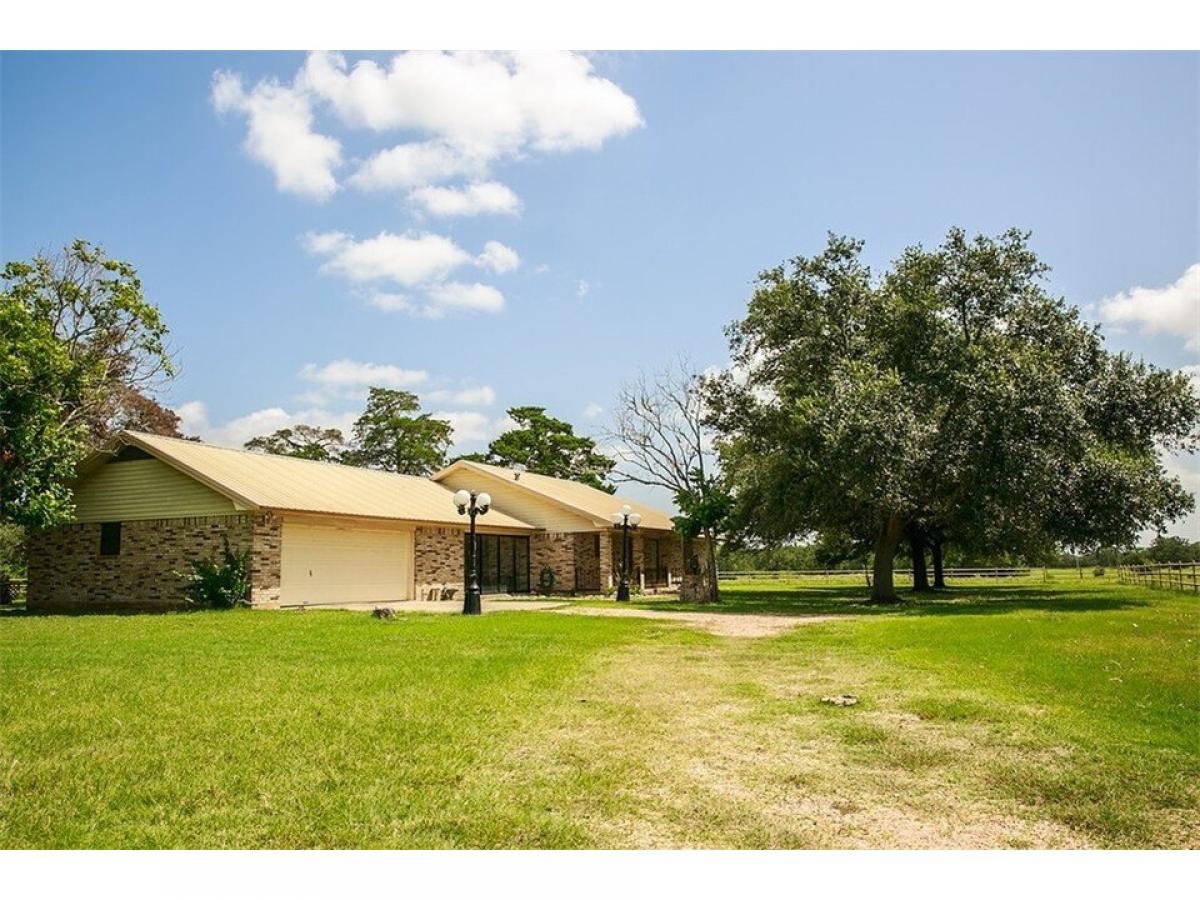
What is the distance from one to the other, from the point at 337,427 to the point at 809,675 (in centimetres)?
4423

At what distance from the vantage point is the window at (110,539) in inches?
849

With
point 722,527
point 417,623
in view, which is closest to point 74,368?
point 417,623

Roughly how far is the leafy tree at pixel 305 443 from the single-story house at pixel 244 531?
22587 millimetres

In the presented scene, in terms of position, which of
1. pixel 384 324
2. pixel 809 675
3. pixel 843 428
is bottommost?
pixel 809 675

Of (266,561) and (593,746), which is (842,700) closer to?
(593,746)

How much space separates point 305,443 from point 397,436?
5.15 metres

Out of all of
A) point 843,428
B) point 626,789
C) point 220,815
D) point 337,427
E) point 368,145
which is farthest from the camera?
point 337,427

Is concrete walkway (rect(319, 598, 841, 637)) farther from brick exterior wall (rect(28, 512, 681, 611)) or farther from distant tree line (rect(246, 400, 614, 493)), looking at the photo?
distant tree line (rect(246, 400, 614, 493))

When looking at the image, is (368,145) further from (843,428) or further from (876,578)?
(876,578)

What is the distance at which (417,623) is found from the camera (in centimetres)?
1523

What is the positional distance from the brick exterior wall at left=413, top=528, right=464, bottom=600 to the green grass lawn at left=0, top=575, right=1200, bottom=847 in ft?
44.9

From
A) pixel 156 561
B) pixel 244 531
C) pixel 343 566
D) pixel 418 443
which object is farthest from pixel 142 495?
pixel 418 443

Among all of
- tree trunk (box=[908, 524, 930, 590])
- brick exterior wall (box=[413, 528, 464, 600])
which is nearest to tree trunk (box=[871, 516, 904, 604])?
tree trunk (box=[908, 524, 930, 590])

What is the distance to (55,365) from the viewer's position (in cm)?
1897
